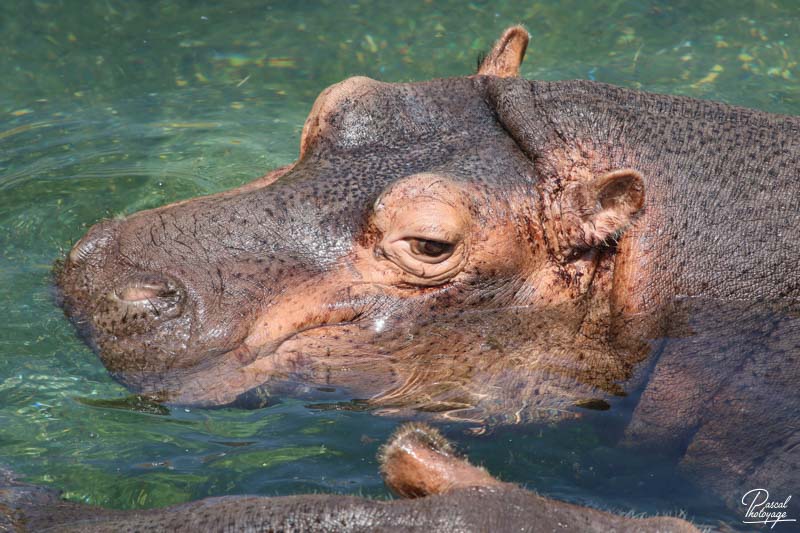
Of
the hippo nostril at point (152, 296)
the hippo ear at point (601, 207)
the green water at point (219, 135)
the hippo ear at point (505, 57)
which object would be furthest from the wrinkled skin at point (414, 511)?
the hippo ear at point (505, 57)

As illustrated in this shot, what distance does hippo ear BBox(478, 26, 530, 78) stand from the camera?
5.89 meters

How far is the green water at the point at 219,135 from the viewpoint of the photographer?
501 centimetres

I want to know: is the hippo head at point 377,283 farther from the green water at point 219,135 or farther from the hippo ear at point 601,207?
the green water at point 219,135

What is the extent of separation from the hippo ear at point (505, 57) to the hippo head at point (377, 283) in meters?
0.93

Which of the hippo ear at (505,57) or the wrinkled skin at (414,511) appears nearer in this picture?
the wrinkled skin at (414,511)

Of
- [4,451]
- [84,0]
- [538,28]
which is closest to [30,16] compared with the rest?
[84,0]

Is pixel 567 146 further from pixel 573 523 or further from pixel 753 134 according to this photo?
pixel 573 523

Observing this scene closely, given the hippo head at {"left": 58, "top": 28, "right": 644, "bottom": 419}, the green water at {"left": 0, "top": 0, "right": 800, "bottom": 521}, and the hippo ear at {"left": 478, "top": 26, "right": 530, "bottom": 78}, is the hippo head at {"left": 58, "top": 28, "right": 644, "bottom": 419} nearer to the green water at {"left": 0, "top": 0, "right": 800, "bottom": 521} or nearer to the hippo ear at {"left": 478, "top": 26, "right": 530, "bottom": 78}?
the green water at {"left": 0, "top": 0, "right": 800, "bottom": 521}

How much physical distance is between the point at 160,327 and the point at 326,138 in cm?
130

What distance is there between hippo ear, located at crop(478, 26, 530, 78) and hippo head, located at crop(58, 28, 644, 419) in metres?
0.93
